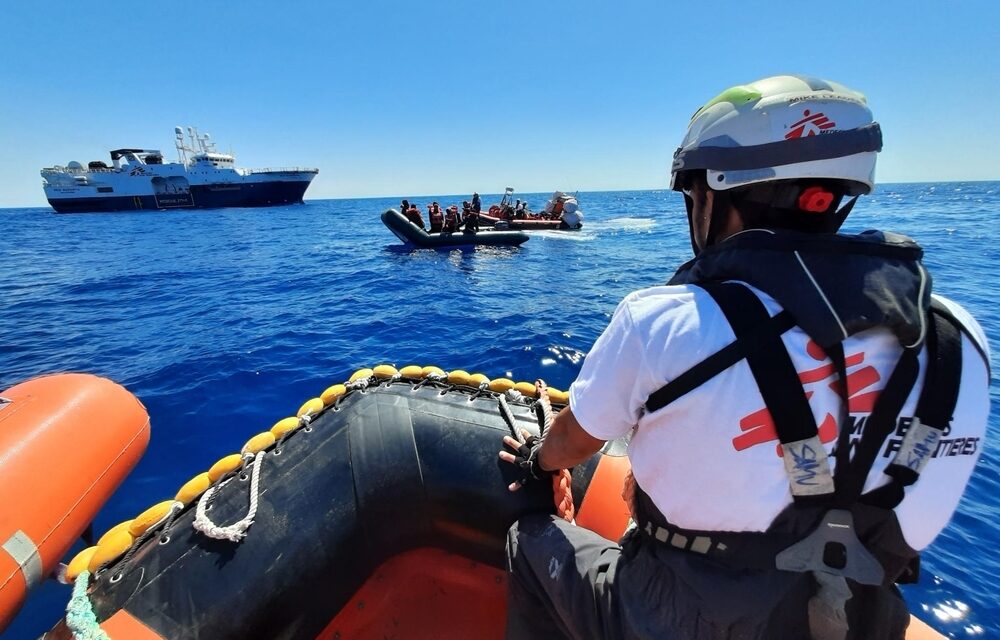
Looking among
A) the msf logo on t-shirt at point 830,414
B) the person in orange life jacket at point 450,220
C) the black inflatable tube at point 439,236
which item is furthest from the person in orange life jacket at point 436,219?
the msf logo on t-shirt at point 830,414

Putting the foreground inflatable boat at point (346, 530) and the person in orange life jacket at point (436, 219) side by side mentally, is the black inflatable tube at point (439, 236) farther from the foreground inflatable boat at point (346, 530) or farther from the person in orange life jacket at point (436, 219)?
the foreground inflatable boat at point (346, 530)

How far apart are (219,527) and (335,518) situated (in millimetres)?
512

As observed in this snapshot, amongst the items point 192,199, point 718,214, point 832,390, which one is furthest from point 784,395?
point 192,199

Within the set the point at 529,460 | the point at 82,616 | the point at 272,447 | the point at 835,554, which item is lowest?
the point at 82,616

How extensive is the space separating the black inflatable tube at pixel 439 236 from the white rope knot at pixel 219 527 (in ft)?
56.1

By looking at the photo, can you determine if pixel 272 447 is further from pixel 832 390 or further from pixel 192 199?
pixel 192 199

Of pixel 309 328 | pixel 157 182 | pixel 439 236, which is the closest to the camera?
pixel 309 328

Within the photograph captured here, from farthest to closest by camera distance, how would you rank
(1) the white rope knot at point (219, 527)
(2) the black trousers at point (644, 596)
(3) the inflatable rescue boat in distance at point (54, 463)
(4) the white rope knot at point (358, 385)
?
(4) the white rope knot at point (358, 385) → (3) the inflatable rescue boat in distance at point (54, 463) → (1) the white rope knot at point (219, 527) → (2) the black trousers at point (644, 596)

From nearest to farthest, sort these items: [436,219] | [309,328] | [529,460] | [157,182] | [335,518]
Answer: [529,460]
[335,518]
[309,328]
[436,219]
[157,182]

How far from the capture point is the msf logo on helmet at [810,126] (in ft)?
3.65

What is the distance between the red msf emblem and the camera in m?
0.93

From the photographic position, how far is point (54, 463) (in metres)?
2.47

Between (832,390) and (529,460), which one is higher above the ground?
(832,390)

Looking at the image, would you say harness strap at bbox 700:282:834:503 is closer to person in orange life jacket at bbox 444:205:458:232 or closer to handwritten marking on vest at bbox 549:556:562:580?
handwritten marking on vest at bbox 549:556:562:580
